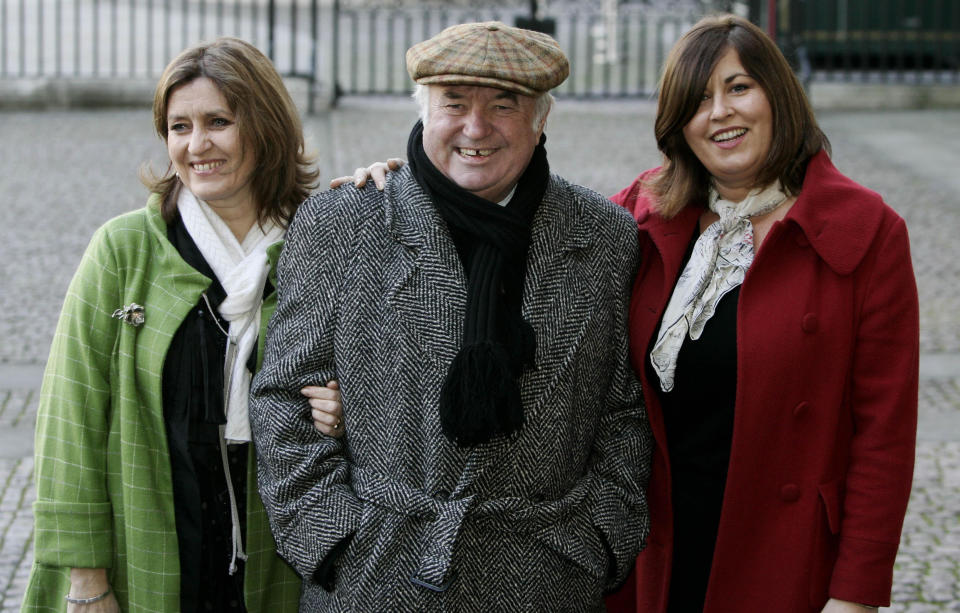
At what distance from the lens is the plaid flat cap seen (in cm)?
259

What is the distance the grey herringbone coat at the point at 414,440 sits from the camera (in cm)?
263

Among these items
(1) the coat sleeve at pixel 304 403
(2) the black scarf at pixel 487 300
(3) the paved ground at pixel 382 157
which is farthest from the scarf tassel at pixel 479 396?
(3) the paved ground at pixel 382 157

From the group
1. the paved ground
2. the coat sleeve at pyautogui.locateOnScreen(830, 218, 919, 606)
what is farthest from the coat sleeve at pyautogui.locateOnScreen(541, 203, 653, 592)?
the paved ground

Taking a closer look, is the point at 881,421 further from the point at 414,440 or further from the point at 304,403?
the point at 304,403

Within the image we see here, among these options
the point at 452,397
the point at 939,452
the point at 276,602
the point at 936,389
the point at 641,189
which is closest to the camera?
the point at 452,397

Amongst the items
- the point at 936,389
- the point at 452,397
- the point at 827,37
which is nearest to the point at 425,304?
the point at 452,397

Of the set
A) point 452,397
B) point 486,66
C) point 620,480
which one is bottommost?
point 620,480

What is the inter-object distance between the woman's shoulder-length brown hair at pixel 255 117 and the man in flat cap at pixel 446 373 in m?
0.28

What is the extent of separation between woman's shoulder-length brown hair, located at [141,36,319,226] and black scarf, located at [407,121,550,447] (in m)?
0.35

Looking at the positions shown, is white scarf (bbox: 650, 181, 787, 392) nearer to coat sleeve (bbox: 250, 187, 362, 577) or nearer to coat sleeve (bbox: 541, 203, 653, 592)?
coat sleeve (bbox: 541, 203, 653, 592)

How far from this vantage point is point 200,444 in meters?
2.81

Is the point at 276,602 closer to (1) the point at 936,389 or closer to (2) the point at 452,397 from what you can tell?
(2) the point at 452,397

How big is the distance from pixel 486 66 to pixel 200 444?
1.04 m

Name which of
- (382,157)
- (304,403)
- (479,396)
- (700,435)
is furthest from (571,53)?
(479,396)
